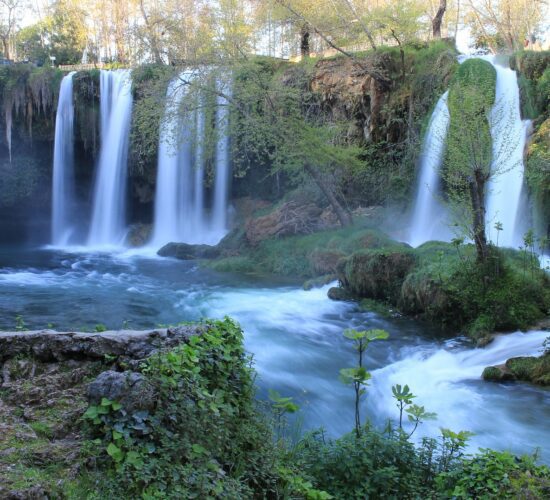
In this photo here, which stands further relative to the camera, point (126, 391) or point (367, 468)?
point (367, 468)

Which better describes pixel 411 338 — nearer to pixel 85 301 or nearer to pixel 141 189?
pixel 85 301

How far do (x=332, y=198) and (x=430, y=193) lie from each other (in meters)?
2.85

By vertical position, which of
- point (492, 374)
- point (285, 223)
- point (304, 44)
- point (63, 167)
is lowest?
point (492, 374)

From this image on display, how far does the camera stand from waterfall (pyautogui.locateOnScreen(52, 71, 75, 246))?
22.8m

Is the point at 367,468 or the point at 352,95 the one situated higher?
the point at 352,95

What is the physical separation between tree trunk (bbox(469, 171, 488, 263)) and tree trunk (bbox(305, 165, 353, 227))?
760 centimetres

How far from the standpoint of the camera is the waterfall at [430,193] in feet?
53.5

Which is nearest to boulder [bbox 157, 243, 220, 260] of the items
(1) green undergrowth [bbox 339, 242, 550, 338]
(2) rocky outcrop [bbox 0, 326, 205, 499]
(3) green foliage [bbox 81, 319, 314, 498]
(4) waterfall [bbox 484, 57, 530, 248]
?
(1) green undergrowth [bbox 339, 242, 550, 338]

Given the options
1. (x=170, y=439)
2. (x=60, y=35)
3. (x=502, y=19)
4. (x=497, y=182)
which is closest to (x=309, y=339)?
(x=170, y=439)

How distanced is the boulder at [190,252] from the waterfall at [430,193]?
6.20 meters

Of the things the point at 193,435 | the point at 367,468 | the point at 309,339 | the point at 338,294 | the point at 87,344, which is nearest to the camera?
the point at 193,435

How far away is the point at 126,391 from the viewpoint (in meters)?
3.49

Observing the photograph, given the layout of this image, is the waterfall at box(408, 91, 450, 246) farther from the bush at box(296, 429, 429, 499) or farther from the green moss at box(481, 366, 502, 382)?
the bush at box(296, 429, 429, 499)

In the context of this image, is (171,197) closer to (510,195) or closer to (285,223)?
(285,223)
